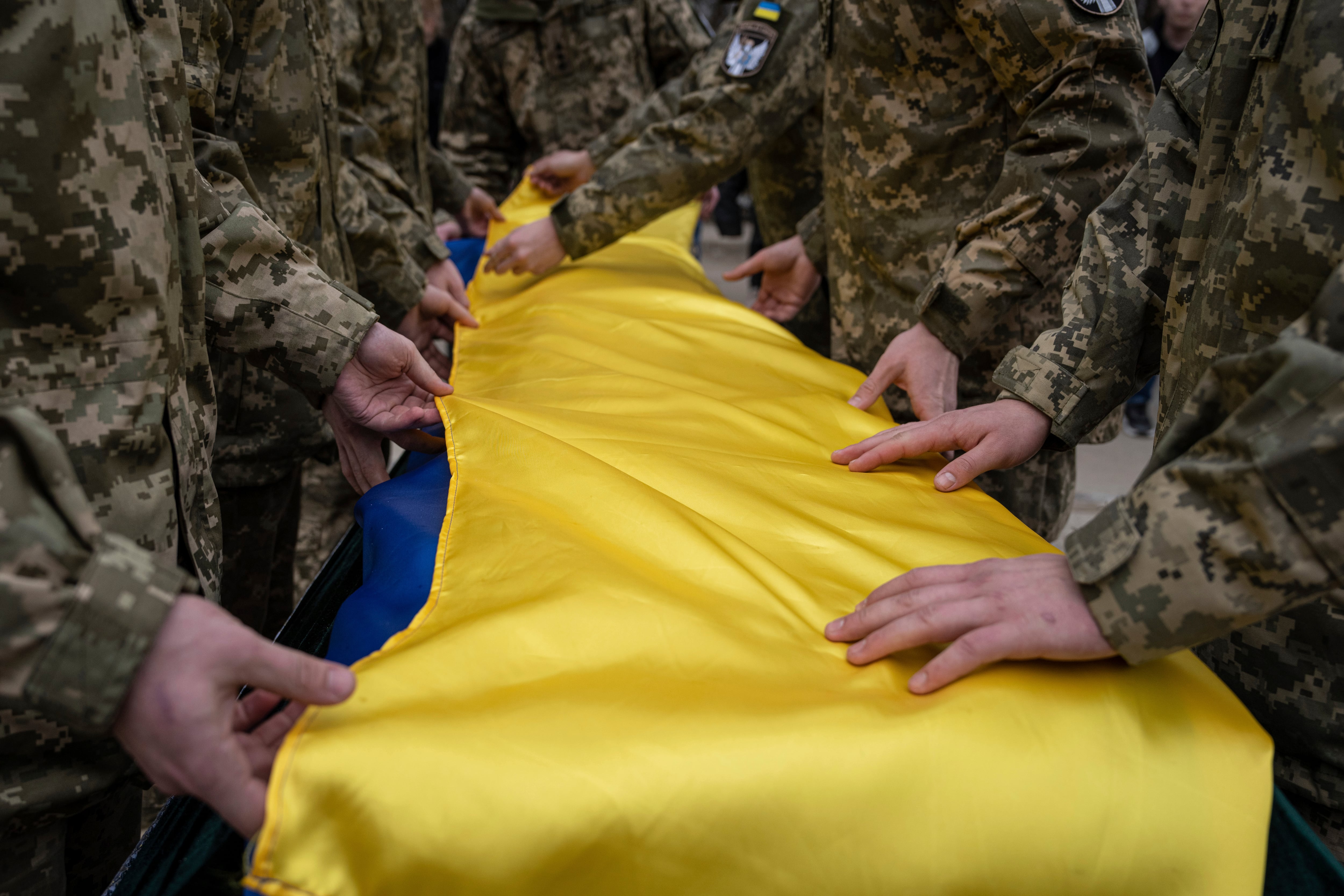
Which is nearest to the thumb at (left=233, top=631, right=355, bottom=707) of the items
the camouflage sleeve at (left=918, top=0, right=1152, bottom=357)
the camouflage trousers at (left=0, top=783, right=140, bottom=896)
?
the camouflage trousers at (left=0, top=783, right=140, bottom=896)

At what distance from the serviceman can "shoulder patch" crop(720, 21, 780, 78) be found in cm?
34

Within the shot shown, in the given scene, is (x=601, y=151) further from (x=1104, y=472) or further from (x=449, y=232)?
(x=1104, y=472)

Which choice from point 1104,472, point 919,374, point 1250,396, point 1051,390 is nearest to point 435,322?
→ point 919,374

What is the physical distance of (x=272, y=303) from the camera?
1.17m

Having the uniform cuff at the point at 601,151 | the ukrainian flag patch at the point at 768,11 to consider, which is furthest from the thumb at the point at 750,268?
the uniform cuff at the point at 601,151

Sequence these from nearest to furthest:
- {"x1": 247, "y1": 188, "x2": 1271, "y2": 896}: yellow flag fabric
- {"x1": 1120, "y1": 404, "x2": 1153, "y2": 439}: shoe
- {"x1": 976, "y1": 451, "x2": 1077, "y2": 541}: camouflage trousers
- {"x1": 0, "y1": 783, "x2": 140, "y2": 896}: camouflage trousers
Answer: {"x1": 247, "y1": 188, "x2": 1271, "y2": 896}: yellow flag fabric, {"x1": 0, "y1": 783, "x2": 140, "y2": 896}: camouflage trousers, {"x1": 976, "y1": 451, "x2": 1077, "y2": 541}: camouflage trousers, {"x1": 1120, "y1": 404, "x2": 1153, "y2": 439}: shoe

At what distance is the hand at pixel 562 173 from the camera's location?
115 inches

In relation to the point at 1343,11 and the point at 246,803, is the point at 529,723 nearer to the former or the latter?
the point at 246,803

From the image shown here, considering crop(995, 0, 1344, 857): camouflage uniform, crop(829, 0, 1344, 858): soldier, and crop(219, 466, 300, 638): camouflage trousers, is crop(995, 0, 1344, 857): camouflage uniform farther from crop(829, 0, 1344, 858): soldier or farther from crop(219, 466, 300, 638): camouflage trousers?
crop(219, 466, 300, 638): camouflage trousers

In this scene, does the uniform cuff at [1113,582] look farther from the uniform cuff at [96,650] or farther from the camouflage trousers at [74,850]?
the camouflage trousers at [74,850]

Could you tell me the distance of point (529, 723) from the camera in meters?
0.66

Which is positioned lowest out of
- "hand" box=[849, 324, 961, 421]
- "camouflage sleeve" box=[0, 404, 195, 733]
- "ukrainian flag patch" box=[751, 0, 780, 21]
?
"hand" box=[849, 324, 961, 421]

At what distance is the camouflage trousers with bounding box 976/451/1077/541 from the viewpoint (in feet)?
5.95

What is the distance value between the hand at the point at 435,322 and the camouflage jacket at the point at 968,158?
0.90 m
